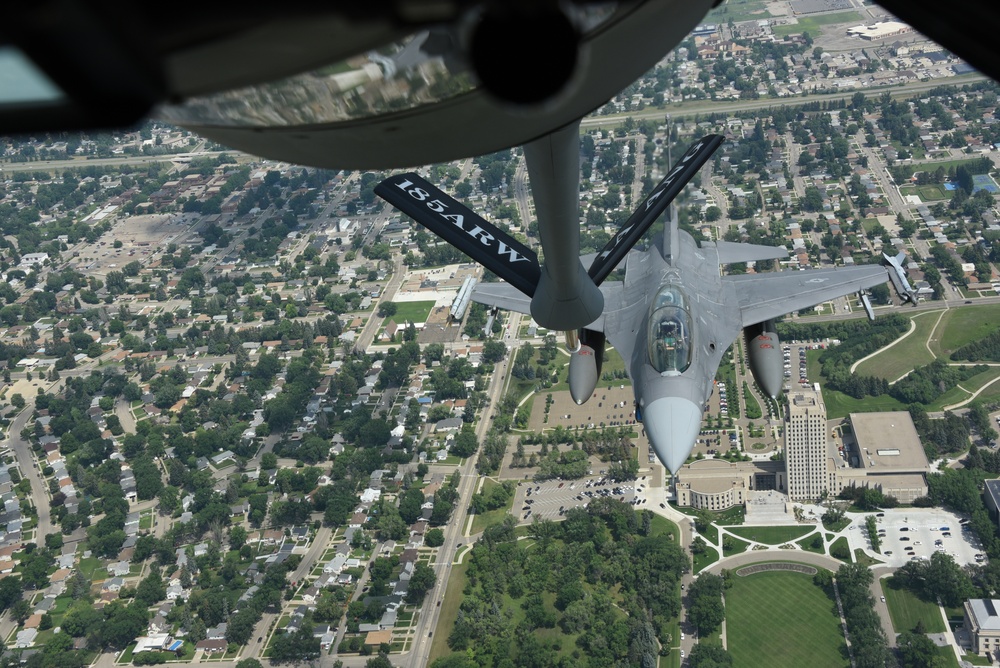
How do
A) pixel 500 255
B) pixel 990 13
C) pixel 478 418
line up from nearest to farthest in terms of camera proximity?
1. pixel 990 13
2. pixel 500 255
3. pixel 478 418

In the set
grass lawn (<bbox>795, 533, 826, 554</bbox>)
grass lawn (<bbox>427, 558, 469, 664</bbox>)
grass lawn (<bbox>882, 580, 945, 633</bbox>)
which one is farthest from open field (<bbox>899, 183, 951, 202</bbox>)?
grass lawn (<bbox>427, 558, 469, 664</bbox>)

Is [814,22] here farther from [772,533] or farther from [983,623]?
[983,623]

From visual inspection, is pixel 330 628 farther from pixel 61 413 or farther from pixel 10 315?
pixel 10 315

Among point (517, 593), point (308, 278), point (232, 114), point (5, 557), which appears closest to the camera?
point (232, 114)

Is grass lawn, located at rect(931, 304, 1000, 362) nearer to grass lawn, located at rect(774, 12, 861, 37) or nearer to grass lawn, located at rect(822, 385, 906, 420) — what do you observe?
grass lawn, located at rect(822, 385, 906, 420)

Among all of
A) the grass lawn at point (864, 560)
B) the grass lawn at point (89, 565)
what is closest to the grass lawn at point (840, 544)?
the grass lawn at point (864, 560)

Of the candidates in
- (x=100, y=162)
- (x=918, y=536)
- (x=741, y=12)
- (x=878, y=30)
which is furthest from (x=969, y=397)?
(x=100, y=162)

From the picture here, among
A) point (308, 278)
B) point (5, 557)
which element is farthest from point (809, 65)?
point (5, 557)
